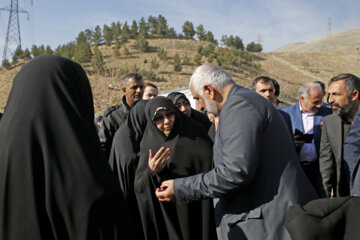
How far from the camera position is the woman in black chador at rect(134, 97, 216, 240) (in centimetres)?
334

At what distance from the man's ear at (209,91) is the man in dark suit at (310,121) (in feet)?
7.29

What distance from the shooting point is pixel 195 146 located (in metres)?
3.44

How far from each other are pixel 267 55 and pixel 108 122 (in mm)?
56764

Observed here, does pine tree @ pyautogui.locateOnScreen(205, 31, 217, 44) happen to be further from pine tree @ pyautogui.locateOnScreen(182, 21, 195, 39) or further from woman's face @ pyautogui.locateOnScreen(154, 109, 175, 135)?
woman's face @ pyautogui.locateOnScreen(154, 109, 175, 135)


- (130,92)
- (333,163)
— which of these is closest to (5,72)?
(130,92)

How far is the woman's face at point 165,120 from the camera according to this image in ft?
11.3

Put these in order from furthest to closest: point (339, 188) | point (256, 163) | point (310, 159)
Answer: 1. point (310, 159)
2. point (339, 188)
3. point (256, 163)

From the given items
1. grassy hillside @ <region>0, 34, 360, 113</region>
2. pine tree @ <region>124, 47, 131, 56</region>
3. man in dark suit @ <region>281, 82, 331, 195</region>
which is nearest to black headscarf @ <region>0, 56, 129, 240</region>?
man in dark suit @ <region>281, 82, 331, 195</region>

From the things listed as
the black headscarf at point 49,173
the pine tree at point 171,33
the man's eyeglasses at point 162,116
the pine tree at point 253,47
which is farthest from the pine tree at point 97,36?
the black headscarf at point 49,173

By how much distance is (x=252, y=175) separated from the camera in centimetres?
196

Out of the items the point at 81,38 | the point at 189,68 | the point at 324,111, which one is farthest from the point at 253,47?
the point at 324,111

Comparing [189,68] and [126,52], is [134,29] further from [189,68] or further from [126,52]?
[189,68]

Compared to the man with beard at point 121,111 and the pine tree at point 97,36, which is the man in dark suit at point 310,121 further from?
the pine tree at point 97,36

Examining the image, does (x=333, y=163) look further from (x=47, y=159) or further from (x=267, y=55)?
(x=267, y=55)
